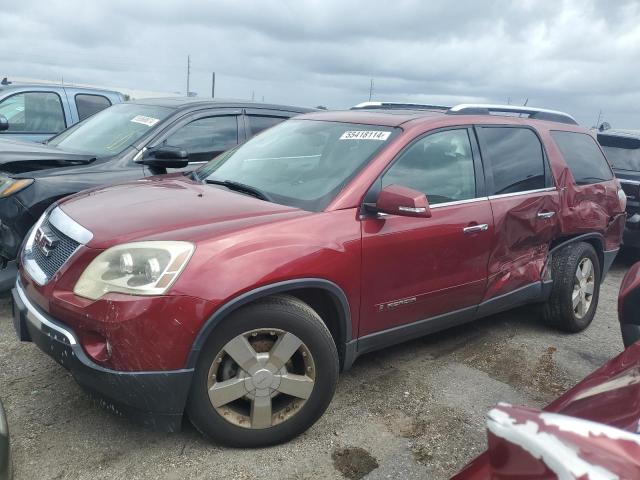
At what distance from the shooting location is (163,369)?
2428mm

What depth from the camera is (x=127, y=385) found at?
7.93 feet

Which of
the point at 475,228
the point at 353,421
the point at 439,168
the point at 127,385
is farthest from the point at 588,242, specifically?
the point at 127,385

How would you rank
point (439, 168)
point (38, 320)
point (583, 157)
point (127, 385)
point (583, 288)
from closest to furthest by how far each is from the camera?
point (127, 385)
point (38, 320)
point (439, 168)
point (583, 288)
point (583, 157)

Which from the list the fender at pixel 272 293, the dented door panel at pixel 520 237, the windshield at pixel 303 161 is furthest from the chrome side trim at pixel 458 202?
the fender at pixel 272 293

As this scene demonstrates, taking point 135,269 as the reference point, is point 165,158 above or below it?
above

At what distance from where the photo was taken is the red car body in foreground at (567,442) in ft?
3.86

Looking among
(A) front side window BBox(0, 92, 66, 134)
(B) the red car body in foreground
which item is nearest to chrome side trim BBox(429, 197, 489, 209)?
(B) the red car body in foreground

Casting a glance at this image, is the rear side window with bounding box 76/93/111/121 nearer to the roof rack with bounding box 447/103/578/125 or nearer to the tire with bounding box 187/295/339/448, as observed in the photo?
the roof rack with bounding box 447/103/578/125

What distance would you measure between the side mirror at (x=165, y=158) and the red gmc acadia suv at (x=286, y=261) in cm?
72

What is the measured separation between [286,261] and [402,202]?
2.15 ft

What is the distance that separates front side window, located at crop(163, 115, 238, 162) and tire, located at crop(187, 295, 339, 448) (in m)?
2.90

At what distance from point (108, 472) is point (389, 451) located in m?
1.31

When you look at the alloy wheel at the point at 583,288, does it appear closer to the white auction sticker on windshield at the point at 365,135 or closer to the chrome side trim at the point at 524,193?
the chrome side trim at the point at 524,193

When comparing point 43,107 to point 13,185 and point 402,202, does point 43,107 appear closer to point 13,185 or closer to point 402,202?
point 13,185
